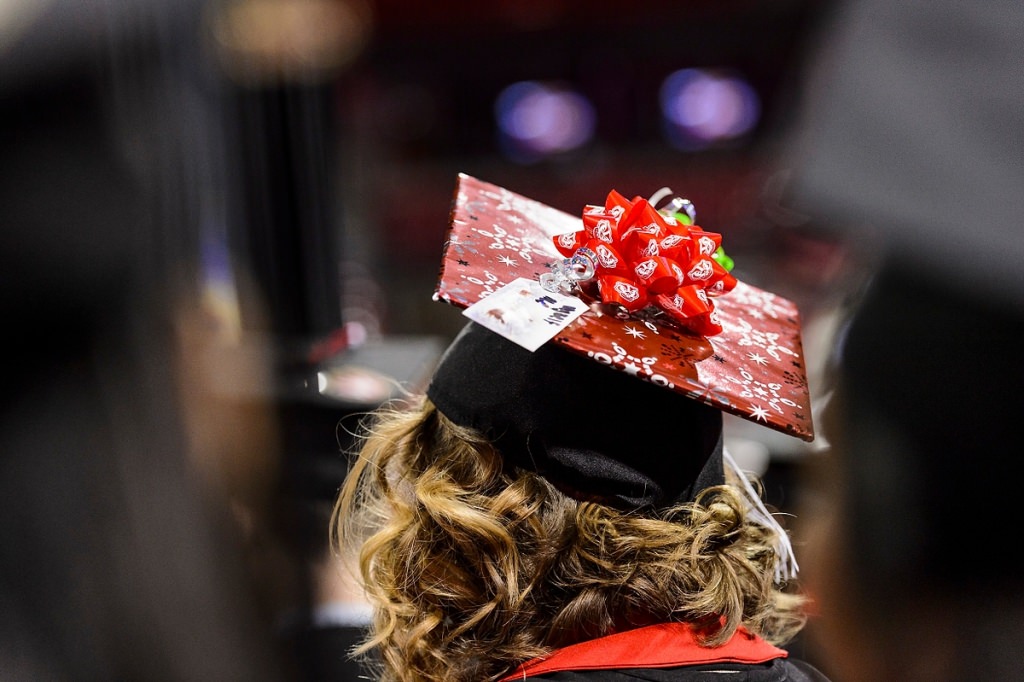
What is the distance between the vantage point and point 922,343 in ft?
3.49

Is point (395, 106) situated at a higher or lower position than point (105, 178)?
lower

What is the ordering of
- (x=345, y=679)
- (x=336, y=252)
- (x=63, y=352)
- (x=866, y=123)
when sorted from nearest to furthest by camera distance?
(x=63, y=352), (x=866, y=123), (x=345, y=679), (x=336, y=252)

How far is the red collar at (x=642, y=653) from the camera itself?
735 millimetres

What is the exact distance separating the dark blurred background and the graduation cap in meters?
0.39

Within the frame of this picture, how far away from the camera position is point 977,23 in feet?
2.76

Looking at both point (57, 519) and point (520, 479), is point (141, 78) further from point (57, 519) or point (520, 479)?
A: point (520, 479)

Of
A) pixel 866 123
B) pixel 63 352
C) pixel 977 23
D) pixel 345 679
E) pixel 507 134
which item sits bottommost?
pixel 345 679

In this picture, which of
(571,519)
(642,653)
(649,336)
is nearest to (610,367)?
(649,336)

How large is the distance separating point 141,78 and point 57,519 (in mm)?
543

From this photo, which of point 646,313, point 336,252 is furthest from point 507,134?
point 646,313

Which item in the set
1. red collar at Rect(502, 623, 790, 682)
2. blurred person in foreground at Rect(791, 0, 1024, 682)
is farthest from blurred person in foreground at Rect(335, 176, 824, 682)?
blurred person in foreground at Rect(791, 0, 1024, 682)

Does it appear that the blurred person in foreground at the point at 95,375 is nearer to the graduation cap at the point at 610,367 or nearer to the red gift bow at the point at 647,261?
the graduation cap at the point at 610,367

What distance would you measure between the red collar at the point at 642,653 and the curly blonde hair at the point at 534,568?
0.01 meters

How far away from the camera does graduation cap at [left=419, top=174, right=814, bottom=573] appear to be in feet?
2.25
